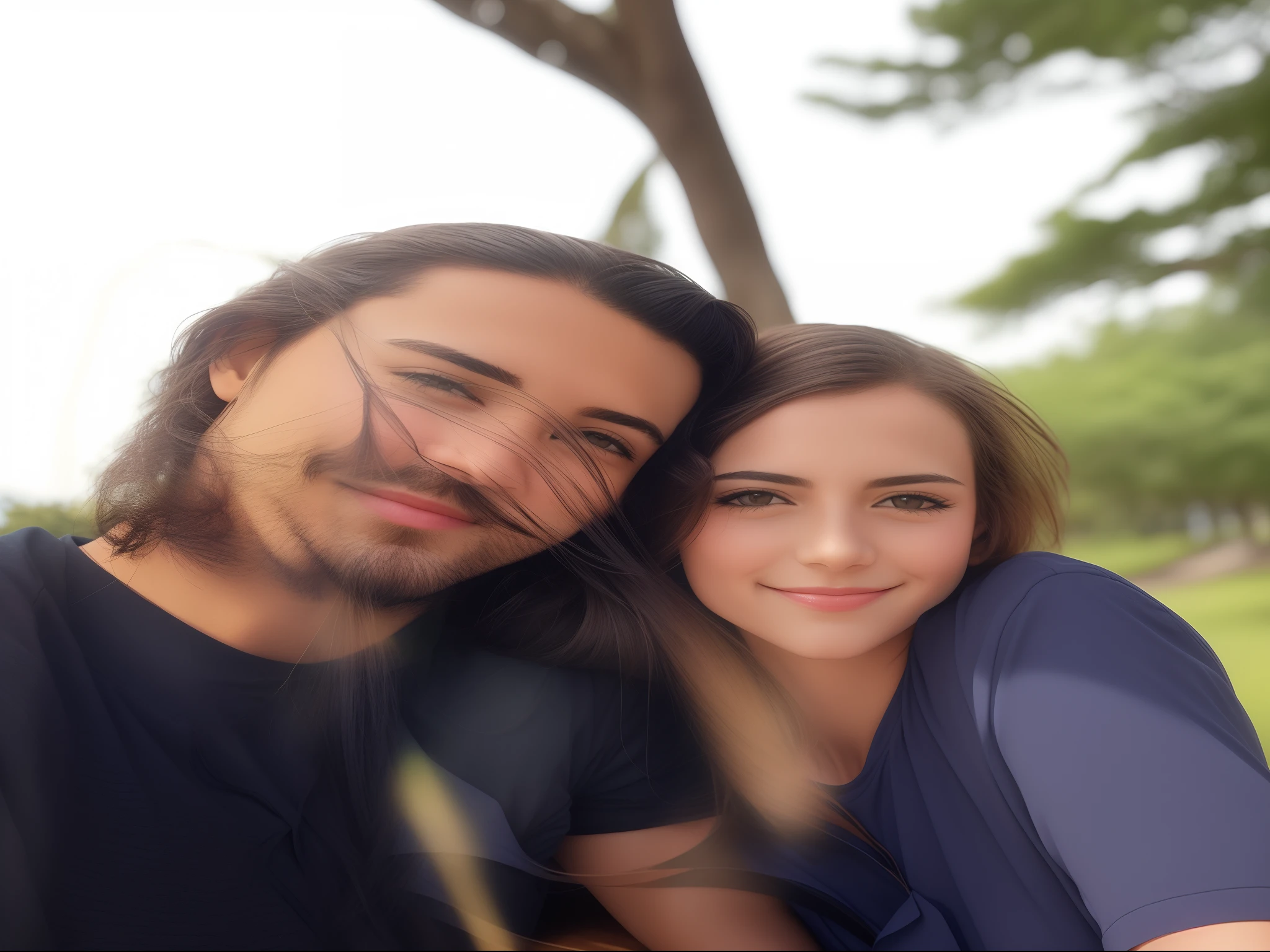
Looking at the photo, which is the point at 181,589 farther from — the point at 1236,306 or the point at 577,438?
the point at 1236,306

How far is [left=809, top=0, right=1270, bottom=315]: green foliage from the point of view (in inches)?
328

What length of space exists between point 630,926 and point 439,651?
0.50 m

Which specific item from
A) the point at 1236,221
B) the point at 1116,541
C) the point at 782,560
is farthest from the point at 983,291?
the point at 782,560

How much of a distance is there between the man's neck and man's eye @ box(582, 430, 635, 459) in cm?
36

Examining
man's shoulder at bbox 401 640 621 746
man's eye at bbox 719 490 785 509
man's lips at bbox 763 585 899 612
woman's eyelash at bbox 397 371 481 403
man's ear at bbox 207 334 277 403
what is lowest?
man's shoulder at bbox 401 640 621 746

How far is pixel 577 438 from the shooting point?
49.3 inches

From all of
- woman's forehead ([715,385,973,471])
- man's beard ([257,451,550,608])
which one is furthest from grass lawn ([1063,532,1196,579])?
man's beard ([257,451,550,608])

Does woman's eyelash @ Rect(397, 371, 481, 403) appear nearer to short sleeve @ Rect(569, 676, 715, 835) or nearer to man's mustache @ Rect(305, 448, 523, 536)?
man's mustache @ Rect(305, 448, 523, 536)

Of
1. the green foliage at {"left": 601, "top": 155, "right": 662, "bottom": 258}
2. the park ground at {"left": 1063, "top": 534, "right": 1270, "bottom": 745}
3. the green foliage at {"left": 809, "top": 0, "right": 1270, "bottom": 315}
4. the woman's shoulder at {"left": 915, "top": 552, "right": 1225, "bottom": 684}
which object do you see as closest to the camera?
the woman's shoulder at {"left": 915, "top": 552, "right": 1225, "bottom": 684}

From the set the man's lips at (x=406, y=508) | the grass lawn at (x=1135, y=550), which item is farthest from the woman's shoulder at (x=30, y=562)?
the grass lawn at (x=1135, y=550)

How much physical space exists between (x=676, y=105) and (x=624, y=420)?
74.9 inches

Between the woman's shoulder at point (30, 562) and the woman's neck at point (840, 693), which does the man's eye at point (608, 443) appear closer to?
the woman's neck at point (840, 693)

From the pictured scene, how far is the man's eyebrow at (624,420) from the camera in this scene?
49.9 inches

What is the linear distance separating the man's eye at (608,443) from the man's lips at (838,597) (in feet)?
1.06
